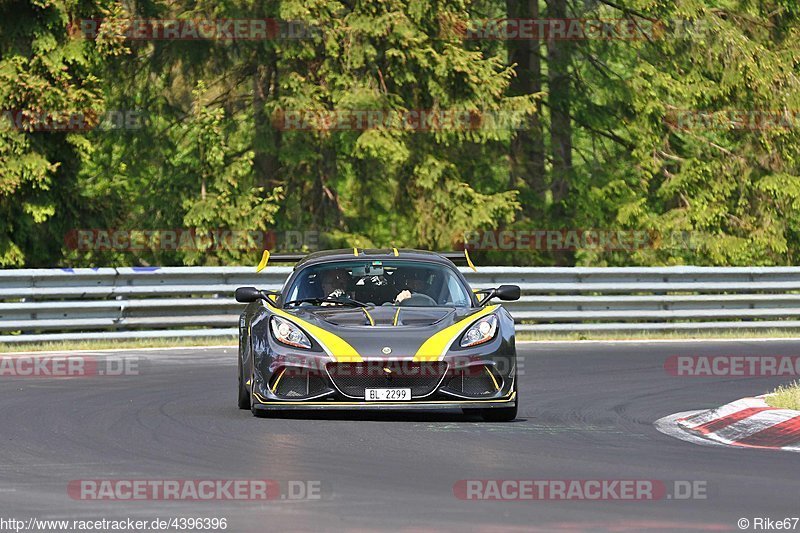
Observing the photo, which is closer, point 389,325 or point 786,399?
point 389,325

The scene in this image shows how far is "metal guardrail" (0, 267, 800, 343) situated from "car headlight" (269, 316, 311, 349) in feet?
29.0

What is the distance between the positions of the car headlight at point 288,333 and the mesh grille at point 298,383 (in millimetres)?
206

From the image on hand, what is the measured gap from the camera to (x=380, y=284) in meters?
13.9

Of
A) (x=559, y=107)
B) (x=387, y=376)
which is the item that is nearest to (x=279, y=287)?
(x=387, y=376)

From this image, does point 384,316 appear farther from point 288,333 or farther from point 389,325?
point 288,333

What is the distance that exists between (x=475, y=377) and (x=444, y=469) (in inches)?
102

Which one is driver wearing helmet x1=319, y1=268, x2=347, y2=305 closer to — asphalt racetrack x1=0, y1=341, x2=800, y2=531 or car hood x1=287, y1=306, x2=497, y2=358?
car hood x1=287, y1=306, x2=497, y2=358

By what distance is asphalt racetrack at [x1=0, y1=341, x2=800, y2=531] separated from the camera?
8125 mm

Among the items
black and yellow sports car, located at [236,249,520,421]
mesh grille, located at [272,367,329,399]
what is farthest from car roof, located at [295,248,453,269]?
mesh grille, located at [272,367,329,399]

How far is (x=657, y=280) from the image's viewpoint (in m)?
24.4

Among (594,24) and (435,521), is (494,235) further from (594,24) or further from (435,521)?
(435,521)

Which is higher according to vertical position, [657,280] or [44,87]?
[44,87]

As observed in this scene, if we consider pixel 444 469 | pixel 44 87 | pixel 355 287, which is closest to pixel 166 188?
pixel 44 87

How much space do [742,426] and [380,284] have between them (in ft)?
11.2
